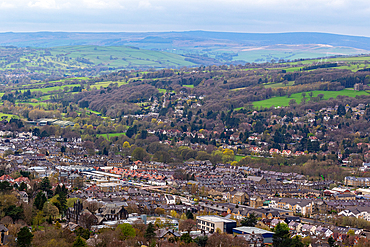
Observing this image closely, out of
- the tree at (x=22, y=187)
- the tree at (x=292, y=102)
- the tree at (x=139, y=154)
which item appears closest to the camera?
the tree at (x=22, y=187)

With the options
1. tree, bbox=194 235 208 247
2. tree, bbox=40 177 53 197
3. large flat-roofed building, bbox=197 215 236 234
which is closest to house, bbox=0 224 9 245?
tree, bbox=194 235 208 247

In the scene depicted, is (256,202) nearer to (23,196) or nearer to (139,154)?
(23,196)

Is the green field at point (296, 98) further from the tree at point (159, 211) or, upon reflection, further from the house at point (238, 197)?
the tree at point (159, 211)

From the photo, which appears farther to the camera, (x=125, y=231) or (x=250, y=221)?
(x=250, y=221)

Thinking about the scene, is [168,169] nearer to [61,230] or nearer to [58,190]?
[58,190]

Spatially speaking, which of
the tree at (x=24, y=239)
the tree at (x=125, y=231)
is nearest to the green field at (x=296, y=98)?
the tree at (x=125, y=231)

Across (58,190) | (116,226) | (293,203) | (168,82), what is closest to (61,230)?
(116,226)

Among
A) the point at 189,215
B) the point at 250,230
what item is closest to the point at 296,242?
the point at 250,230
